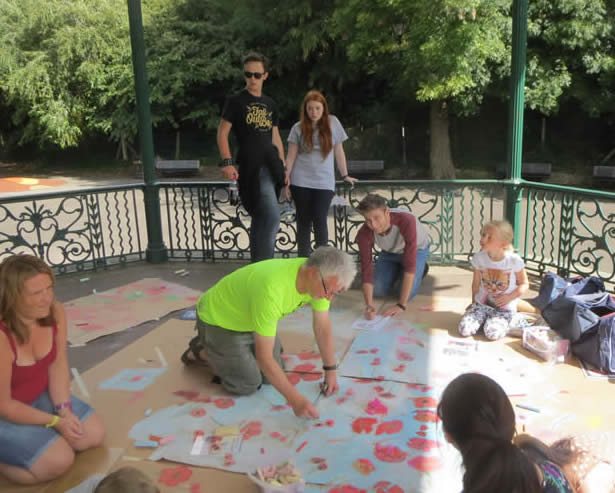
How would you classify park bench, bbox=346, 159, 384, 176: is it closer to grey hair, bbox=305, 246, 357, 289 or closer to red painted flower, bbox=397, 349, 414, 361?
red painted flower, bbox=397, 349, 414, 361

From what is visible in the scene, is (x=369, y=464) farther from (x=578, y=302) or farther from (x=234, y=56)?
(x=234, y=56)

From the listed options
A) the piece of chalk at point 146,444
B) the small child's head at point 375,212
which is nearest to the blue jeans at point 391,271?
the small child's head at point 375,212

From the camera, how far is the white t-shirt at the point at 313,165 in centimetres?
507

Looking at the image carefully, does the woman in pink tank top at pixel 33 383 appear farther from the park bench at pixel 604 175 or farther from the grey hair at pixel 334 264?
the park bench at pixel 604 175

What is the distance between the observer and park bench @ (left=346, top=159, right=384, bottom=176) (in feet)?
59.5

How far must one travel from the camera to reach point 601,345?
361cm

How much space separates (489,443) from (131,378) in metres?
2.65

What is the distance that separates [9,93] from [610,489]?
2198cm

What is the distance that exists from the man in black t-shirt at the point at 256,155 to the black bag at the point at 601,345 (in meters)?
2.51

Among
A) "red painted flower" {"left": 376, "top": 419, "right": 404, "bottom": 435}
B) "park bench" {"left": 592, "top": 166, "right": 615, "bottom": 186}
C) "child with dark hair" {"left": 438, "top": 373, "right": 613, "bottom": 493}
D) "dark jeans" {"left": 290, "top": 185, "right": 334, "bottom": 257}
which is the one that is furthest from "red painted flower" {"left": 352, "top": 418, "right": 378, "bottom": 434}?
"park bench" {"left": 592, "top": 166, "right": 615, "bottom": 186}

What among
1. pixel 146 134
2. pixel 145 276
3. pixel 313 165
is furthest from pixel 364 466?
pixel 146 134

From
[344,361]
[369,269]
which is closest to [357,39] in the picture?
[369,269]

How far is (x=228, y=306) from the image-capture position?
3.27m

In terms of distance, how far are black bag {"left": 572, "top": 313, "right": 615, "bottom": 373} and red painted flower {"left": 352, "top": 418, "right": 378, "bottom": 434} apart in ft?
4.90
